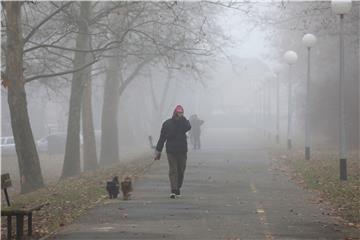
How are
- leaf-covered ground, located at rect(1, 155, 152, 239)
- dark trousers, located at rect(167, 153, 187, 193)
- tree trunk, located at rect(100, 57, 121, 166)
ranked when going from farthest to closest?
tree trunk, located at rect(100, 57, 121, 166), dark trousers, located at rect(167, 153, 187, 193), leaf-covered ground, located at rect(1, 155, 152, 239)

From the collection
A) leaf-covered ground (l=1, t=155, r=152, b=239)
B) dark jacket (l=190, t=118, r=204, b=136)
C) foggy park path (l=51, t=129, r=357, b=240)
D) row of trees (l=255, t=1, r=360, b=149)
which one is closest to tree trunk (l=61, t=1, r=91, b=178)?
leaf-covered ground (l=1, t=155, r=152, b=239)

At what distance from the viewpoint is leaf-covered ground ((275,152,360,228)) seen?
13281 mm

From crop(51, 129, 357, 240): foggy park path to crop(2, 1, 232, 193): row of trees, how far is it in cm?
385

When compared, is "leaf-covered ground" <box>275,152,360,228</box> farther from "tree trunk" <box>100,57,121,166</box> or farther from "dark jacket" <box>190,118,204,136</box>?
"dark jacket" <box>190,118,204,136</box>

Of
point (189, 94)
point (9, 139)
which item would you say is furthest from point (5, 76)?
point (189, 94)

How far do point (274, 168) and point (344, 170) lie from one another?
6008 mm

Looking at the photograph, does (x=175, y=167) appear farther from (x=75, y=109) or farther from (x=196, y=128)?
(x=196, y=128)

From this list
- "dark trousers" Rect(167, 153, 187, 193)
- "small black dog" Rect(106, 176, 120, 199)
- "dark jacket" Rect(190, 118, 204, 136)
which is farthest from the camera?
"dark jacket" Rect(190, 118, 204, 136)

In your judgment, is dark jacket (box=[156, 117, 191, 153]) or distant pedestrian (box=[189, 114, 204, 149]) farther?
distant pedestrian (box=[189, 114, 204, 149])

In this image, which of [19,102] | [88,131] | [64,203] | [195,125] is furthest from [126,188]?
[195,125]

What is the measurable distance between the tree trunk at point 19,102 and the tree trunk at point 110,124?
1203 centimetres

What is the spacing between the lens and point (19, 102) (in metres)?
20.2

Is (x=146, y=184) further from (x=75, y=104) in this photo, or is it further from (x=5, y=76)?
(x=75, y=104)

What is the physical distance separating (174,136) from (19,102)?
6397 millimetres
